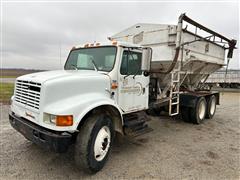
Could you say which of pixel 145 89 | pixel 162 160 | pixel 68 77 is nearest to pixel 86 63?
pixel 68 77

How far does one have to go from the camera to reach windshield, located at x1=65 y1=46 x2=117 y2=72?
150 inches

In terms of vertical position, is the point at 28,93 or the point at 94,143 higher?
the point at 28,93

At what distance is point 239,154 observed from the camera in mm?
4328

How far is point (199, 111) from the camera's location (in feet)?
23.4

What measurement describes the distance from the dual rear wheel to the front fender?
15.0 ft

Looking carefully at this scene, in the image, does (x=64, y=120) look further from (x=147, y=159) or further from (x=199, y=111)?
(x=199, y=111)

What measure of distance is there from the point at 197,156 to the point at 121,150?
1684 millimetres

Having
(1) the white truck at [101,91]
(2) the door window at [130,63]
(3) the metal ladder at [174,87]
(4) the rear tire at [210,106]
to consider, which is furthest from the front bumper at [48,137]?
(4) the rear tire at [210,106]

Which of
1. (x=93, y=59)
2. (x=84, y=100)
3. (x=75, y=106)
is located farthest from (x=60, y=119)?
(x=93, y=59)

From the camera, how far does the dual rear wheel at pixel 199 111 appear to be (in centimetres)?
674

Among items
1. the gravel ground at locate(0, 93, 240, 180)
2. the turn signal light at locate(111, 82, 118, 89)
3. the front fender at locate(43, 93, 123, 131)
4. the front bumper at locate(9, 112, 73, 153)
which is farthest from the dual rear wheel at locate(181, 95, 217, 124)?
the front bumper at locate(9, 112, 73, 153)

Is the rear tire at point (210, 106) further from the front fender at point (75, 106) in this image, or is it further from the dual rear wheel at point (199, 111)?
the front fender at point (75, 106)

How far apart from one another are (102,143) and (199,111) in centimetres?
504

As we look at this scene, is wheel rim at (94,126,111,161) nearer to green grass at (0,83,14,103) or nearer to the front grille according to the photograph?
the front grille
